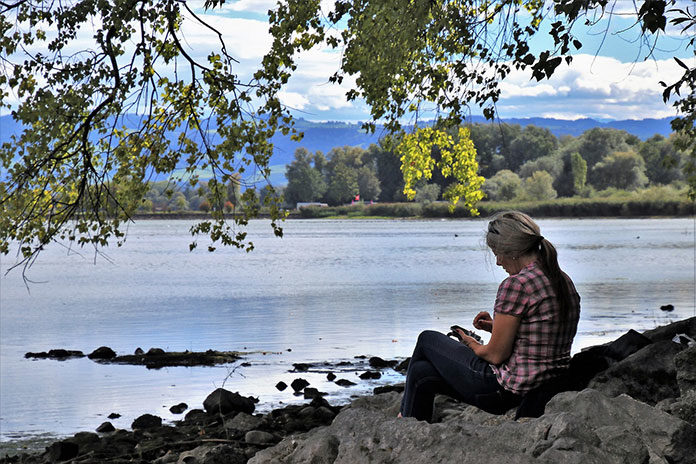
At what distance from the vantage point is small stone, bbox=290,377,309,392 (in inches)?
483

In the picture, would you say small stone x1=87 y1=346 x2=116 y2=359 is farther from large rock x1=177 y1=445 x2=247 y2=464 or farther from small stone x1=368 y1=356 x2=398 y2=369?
large rock x1=177 y1=445 x2=247 y2=464

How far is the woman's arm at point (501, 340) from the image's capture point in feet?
17.6

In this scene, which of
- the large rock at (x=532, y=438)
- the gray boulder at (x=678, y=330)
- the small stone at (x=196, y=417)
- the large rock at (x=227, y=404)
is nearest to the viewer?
the large rock at (x=532, y=438)

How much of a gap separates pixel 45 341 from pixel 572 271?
22.9 metres

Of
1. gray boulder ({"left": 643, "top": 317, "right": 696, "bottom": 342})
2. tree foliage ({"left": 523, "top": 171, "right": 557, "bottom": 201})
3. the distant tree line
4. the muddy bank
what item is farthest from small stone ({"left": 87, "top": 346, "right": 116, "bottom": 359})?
tree foliage ({"left": 523, "top": 171, "right": 557, "bottom": 201})

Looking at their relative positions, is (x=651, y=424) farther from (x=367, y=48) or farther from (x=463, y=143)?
(x=463, y=143)

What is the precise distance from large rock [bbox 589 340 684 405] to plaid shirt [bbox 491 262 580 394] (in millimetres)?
1162

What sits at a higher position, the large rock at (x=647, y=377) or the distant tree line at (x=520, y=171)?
the distant tree line at (x=520, y=171)

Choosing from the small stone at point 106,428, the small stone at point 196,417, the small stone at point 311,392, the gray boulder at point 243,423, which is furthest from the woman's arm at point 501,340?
the small stone at point 311,392

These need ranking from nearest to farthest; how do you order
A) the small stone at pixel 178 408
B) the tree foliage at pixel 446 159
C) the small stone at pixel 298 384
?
the small stone at pixel 178 408
the small stone at pixel 298 384
the tree foliage at pixel 446 159

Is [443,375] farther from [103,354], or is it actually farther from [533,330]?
[103,354]

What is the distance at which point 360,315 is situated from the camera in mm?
22266

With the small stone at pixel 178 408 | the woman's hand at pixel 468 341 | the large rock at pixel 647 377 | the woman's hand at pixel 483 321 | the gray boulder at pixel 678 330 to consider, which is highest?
the woman's hand at pixel 483 321

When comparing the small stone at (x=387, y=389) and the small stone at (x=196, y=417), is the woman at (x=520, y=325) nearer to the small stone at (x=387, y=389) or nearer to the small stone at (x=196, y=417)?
the small stone at (x=196, y=417)
